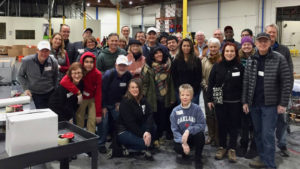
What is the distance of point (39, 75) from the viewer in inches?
136

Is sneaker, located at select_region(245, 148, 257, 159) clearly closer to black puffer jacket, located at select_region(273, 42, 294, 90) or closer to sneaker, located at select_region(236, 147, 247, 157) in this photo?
sneaker, located at select_region(236, 147, 247, 157)

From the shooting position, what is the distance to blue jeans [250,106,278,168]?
10.1 ft

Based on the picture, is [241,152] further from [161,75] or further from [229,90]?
[161,75]

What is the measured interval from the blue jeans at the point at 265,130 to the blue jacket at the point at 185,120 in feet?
2.02

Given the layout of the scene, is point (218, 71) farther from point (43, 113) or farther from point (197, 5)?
point (197, 5)

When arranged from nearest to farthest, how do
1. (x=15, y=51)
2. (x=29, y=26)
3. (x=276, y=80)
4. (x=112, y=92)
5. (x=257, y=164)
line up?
1. (x=276, y=80)
2. (x=257, y=164)
3. (x=112, y=92)
4. (x=15, y=51)
5. (x=29, y=26)

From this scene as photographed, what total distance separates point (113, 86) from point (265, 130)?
1930mm

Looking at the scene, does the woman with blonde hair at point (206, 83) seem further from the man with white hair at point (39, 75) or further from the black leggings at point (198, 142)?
the man with white hair at point (39, 75)

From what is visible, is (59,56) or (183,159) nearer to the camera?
(183,159)

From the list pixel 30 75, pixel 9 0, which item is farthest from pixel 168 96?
pixel 9 0

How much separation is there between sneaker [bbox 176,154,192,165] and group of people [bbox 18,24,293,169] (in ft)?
0.08

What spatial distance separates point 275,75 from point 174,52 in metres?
1.69

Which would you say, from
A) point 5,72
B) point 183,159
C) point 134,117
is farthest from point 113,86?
point 5,72

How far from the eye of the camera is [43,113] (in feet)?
6.52
